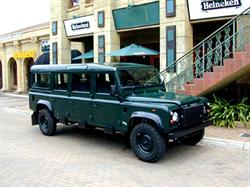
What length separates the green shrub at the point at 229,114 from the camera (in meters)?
9.96

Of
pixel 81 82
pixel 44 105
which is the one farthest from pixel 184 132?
pixel 44 105

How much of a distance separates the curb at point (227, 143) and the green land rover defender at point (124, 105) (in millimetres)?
480

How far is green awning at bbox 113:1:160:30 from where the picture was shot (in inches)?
541

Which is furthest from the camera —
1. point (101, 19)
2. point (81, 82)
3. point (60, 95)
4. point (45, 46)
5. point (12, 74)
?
point (12, 74)

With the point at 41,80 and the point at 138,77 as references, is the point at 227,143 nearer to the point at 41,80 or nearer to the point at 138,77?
the point at 138,77

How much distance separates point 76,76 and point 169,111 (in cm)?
318

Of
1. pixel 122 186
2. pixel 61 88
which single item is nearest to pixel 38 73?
pixel 61 88

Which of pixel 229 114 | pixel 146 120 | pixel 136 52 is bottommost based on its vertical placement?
pixel 229 114

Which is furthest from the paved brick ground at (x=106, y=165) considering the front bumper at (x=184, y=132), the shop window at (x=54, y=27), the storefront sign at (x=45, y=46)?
the storefront sign at (x=45, y=46)

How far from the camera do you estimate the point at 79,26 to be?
17562 millimetres

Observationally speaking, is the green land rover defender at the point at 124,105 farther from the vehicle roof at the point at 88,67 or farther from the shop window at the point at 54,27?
the shop window at the point at 54,27

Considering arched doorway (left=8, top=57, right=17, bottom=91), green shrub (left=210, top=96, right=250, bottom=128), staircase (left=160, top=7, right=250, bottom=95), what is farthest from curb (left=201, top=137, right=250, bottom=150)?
arched doorway (left=8, top=57, right=17, bottom=91)

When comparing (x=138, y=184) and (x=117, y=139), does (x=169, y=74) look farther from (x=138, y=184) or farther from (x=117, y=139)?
(x=138, y=184)

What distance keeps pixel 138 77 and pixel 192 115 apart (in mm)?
1749
